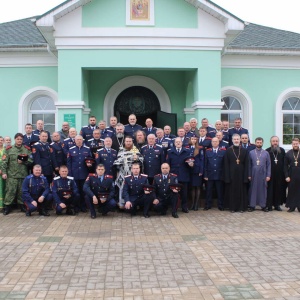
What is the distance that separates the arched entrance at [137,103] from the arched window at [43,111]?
2284mm

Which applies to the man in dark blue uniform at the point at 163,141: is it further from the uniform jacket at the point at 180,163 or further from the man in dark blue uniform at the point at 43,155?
the man in dark blue uniform at the point at 43,155

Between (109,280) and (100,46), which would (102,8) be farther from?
(109,280)

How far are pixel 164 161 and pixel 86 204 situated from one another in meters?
2.10

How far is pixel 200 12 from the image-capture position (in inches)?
507

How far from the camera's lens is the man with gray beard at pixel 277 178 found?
10.6 metres

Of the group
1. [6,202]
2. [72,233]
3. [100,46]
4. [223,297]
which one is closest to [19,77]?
[100,46]

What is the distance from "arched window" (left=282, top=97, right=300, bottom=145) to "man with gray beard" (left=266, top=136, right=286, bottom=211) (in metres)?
5.31

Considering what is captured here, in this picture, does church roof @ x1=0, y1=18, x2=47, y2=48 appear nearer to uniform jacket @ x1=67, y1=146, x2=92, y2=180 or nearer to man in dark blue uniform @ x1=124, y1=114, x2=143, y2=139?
man in dark blue uniform @ x1=124, y1=114, x2=143, y2=139

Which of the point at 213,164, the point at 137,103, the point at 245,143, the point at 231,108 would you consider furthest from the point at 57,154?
the point at 231,108

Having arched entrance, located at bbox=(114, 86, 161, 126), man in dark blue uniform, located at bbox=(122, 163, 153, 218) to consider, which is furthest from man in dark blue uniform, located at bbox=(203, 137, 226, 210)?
arched entrance, located at bbox=(114, 86, 161, 126)

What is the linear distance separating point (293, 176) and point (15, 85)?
9.80m

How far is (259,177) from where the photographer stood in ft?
34.0

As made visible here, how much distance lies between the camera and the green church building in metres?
12.7

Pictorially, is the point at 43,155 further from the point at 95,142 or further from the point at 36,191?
the point at 95,142
